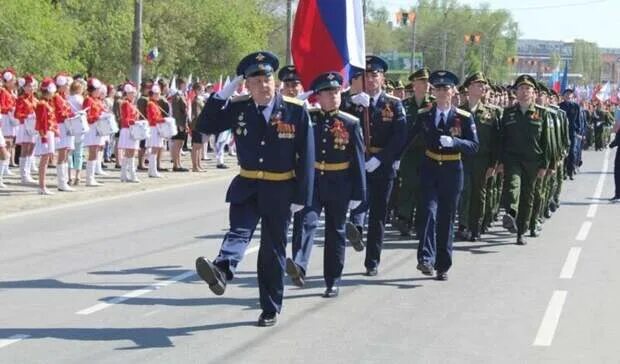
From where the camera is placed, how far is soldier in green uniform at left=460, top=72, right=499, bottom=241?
548 inches

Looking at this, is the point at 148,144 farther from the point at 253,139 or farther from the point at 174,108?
the point at 253,139

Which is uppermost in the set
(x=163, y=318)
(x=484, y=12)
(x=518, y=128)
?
(x=484, y=12)

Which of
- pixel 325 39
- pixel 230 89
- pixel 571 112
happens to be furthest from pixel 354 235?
pixel 571 112

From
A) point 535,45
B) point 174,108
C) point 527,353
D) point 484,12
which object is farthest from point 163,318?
point 535,45

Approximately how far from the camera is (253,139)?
827 cm

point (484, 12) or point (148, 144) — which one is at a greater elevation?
point (484, 12)

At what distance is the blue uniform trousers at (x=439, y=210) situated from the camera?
1079 centimetres

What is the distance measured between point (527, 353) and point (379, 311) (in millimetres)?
1705

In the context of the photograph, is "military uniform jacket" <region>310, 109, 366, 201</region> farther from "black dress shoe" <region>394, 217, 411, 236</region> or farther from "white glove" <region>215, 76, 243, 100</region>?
"black dress shoe" <region>394, 217, 411, 236</region>

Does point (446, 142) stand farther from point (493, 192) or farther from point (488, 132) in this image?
point (493, 192)

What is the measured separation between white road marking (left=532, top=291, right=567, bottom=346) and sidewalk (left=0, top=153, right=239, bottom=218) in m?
8.45

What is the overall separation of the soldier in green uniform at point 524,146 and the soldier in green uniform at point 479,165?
158 mm

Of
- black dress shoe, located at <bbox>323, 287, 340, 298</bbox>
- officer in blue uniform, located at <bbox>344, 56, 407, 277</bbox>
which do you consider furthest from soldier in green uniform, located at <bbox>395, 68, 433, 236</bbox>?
black dress shoe, located at <bbox>323, 287, 340, 298</bbox>

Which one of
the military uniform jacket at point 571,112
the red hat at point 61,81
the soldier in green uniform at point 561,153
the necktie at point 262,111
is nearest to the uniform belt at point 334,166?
the necktie at point 262,111
